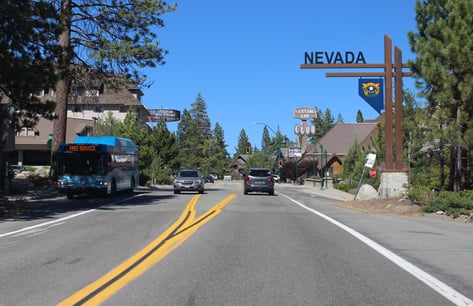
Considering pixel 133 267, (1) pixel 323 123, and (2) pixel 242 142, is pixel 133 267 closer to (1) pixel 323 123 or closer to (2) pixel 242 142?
(1) pixel 323 123

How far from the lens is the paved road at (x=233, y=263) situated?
6.51 meters

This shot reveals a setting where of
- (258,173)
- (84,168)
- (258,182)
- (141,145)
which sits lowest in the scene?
(258,182)

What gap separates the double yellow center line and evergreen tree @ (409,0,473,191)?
942 centimetres

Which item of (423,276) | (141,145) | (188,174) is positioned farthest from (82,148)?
(141,145)

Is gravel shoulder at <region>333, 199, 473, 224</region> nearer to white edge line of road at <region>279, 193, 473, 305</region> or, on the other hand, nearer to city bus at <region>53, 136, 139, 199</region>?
white edge line of road at <region>279, 193, 473, 305</region>

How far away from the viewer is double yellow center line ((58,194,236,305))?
20.9ft

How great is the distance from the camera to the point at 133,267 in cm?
826

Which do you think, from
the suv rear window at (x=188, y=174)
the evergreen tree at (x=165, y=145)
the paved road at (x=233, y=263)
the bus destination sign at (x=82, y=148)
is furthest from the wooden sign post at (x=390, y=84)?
the evergreen tree at (x=165, y=145)

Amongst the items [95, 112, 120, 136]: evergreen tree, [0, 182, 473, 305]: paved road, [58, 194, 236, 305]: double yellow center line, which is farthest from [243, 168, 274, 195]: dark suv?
[95, 112, 120, 136]: evergreen tree

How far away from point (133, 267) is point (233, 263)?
159 cm

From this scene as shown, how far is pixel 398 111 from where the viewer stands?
76.8 feet

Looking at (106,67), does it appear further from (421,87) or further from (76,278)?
(76,278)

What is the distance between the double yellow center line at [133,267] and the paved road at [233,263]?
0.02 m

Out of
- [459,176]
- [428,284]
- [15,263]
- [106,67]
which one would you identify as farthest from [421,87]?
[106,67]
